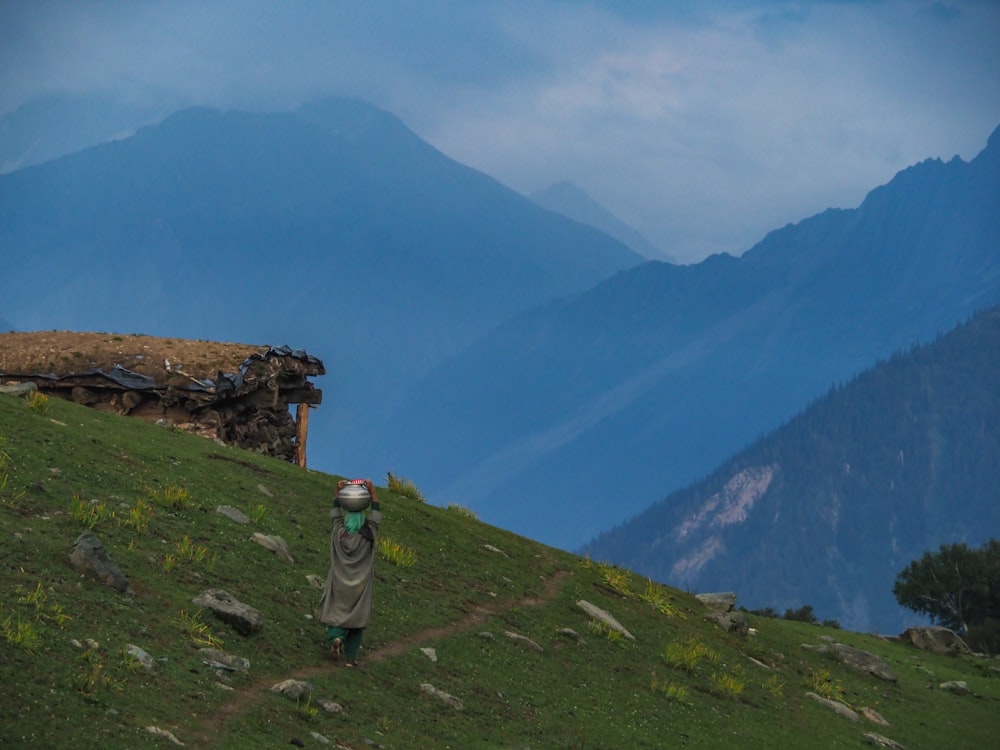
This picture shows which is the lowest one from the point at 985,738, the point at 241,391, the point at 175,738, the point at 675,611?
the point at 175,738

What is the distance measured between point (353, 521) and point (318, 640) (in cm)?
202

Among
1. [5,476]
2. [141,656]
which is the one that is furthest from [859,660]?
[141,656]

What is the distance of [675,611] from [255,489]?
38.9 ft

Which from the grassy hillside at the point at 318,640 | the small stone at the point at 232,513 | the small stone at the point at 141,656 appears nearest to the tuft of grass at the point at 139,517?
the grassy hillside at the point at 318,640

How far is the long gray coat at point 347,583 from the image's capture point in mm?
20531

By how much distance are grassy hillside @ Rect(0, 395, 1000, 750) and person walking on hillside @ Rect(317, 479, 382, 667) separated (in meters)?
0.46

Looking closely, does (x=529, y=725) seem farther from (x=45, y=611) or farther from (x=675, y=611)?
(x=675, y=611)

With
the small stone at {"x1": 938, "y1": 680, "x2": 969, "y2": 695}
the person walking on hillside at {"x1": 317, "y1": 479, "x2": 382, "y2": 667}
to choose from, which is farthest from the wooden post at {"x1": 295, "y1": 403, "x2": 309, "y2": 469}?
the person walking on hillside at {"x1": 317, "y1": 479, "x2": 382, "y2": 667}

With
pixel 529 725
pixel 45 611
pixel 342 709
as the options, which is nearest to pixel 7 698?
pixel 45 611

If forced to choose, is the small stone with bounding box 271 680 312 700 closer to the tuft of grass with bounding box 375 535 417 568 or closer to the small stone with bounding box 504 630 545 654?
the small stone with bounding box 504 630 545 654

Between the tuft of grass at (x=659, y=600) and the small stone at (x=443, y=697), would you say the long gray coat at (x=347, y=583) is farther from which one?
the tuft of grass at (x=659, y=600)

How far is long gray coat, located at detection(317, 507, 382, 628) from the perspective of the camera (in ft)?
67.4

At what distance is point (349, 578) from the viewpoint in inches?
811

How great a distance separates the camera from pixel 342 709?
18.7 metres
